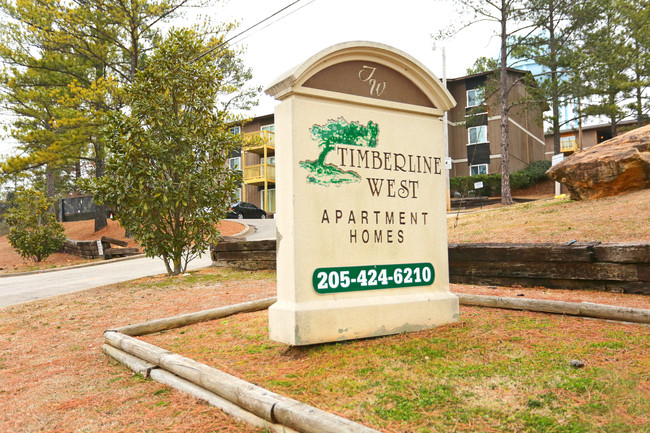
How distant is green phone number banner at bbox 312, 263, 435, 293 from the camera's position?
4.17 meters

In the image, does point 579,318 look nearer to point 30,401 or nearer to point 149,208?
point 30,401

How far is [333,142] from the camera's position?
4332mm

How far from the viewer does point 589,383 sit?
2.93 meters

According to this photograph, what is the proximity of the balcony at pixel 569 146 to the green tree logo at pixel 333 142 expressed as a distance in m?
48.8

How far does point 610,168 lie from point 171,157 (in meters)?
11.1

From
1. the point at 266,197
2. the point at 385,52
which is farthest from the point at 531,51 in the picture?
the point at 385,52

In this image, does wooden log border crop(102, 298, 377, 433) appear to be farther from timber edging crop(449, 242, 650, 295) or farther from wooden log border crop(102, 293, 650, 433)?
timber edging crop(449, 242, 650, 295)

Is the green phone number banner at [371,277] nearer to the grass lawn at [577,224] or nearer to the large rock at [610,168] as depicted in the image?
the grass lawn at [577,224]

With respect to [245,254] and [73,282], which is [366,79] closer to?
[245,254]

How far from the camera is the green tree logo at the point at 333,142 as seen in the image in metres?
4.22

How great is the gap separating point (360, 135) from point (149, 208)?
688 cm

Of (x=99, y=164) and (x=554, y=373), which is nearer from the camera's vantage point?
(x=554, y=373)

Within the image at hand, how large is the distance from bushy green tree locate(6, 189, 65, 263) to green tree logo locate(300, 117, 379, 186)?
20.9 meters

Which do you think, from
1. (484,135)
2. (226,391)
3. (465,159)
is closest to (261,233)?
(226,391)
